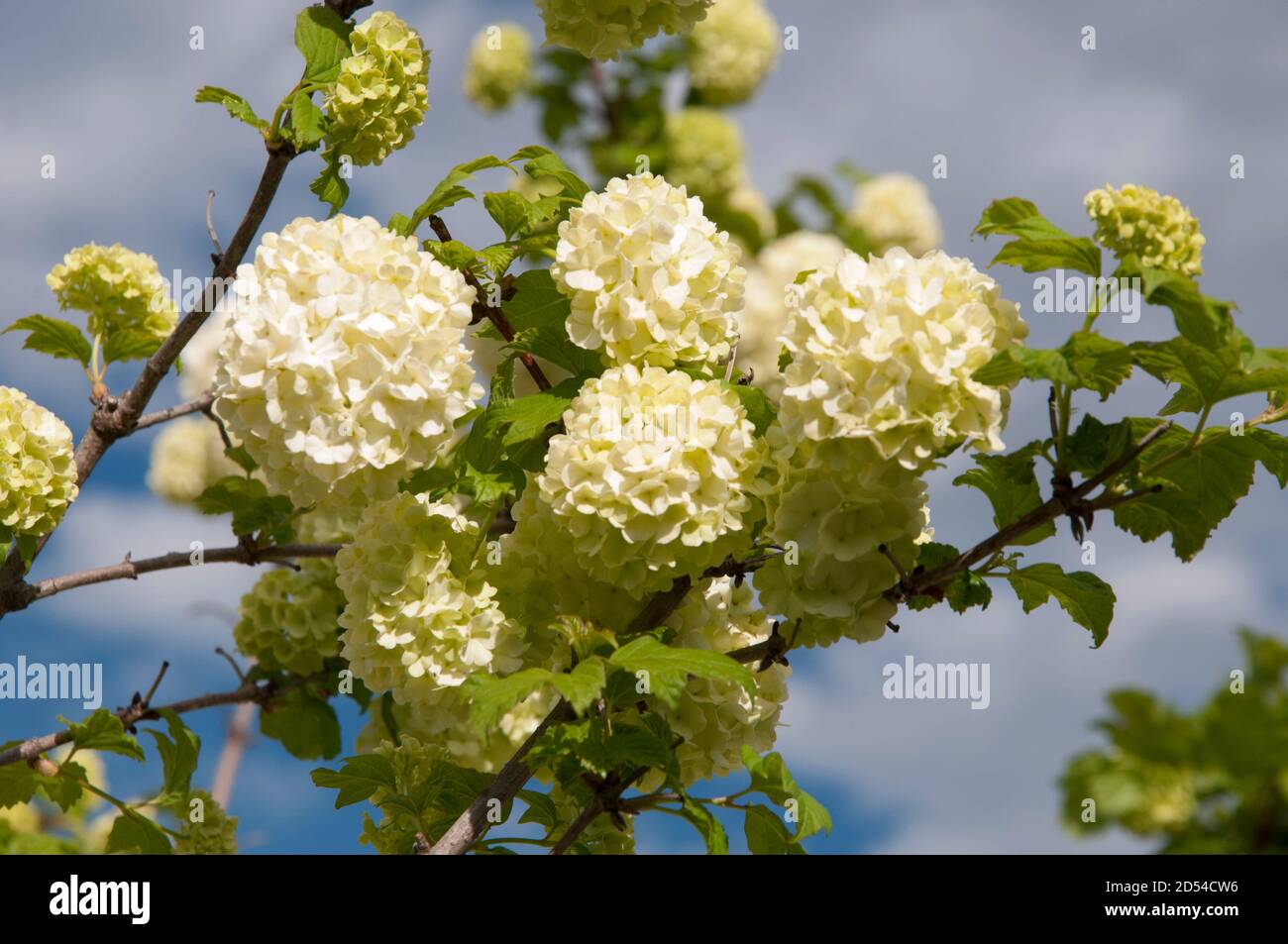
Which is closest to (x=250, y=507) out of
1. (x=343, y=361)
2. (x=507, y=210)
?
(x=507, y=210)

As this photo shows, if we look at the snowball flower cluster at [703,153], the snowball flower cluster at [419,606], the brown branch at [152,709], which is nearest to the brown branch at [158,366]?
the brown branch at [152,709]

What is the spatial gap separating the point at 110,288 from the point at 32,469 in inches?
36.2

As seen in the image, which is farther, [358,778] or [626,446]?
[358,778]

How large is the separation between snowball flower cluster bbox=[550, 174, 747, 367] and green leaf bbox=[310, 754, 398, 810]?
103 centimetres

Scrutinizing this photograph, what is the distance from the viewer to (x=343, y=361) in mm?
2293

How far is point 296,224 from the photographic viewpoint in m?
2.45

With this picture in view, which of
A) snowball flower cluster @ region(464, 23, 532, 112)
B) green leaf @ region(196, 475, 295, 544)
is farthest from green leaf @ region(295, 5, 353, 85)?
snowball flower cluster @ region(464, 23, 532, 112)

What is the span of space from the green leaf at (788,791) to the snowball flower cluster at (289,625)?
74.2 inches

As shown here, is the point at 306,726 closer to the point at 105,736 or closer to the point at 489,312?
the point at 105,736

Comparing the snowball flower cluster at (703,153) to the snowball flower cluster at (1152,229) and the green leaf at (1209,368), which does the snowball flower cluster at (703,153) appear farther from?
the green leaf at (1209,368)

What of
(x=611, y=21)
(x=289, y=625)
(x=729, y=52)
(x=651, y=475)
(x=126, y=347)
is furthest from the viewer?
(x=729, y=52)

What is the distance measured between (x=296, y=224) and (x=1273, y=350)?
5.79 feet
